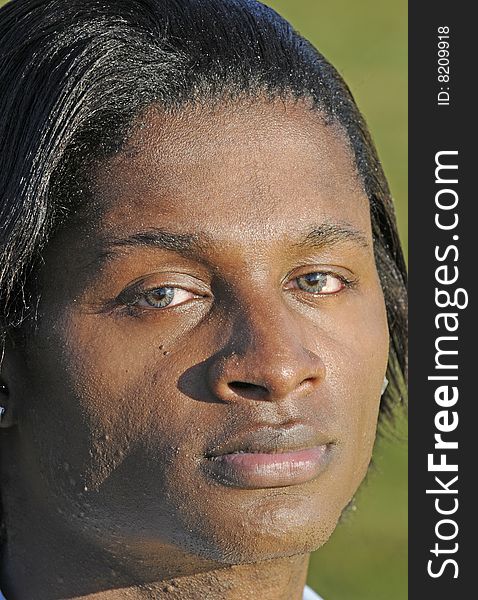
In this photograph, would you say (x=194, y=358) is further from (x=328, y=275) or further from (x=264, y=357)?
(x=328, y=275)

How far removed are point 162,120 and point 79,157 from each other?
0.67 ft

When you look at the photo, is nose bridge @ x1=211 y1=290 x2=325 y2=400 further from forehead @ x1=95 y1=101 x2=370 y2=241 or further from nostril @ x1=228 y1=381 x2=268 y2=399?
forehead @ x1=95 y1=101 x2=370 y2=241

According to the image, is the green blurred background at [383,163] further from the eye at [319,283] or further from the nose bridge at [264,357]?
the nose bridge at [264,357]

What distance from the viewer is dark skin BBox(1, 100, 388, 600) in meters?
2.96

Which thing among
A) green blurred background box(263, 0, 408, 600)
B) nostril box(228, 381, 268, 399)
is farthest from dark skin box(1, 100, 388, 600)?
green blurred background box(263, 0, 408, 600)

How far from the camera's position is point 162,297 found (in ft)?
10.0

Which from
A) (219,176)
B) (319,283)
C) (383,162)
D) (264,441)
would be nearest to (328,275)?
(319,283)

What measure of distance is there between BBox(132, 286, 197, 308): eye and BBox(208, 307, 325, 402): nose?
132 mm

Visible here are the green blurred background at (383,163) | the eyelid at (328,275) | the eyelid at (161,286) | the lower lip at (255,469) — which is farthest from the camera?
the green blurred background at (383,163)

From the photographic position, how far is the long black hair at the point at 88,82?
3.07 m

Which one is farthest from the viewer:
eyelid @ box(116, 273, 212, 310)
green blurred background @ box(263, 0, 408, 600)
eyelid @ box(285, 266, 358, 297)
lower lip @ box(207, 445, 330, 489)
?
green blurred background @ box(263, 0, 408, 600)

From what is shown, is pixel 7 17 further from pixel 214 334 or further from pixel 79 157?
pixel 214 334

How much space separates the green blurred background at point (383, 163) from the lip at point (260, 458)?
1026mm

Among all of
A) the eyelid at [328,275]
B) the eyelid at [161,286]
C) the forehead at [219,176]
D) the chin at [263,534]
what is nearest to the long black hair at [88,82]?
the forehead at [219,176]
